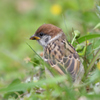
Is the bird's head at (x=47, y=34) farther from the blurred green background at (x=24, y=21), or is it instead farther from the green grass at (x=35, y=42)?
the blurred green background at (x=24, y=21)

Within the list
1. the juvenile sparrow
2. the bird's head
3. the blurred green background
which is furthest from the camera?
the blurred green background

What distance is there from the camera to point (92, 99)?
2.23m

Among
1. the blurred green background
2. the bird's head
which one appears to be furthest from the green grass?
the bird's head

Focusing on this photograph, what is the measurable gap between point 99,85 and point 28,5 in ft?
20.8

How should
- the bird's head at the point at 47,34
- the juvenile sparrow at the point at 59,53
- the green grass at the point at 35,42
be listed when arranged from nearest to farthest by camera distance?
the juvenile sparrow at the point at 59,53
the green grass at the point at 35,42
the bird's head at the point at 47,34

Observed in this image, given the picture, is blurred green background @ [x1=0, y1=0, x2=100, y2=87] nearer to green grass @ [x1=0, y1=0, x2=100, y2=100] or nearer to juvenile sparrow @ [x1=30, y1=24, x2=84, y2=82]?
green grass @ [x1=0, y1=0, x2=100, y2=100]

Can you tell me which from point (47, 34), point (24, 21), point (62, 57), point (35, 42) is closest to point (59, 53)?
point (62, 57)

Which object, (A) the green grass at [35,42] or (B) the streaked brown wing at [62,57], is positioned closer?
(B) the streaked brown wing at [62,57]

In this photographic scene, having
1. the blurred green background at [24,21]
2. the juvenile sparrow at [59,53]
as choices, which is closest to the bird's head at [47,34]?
the juvenile sparrow at [59,53]

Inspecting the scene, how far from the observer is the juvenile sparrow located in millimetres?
2986

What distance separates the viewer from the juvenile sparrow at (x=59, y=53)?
2986 mm

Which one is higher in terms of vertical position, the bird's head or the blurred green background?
the blurred green background

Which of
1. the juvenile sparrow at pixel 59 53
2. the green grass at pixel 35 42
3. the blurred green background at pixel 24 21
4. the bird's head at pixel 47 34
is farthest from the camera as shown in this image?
the blurred green background at pixel 24 21

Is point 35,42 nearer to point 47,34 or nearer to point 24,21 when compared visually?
point 24,21
